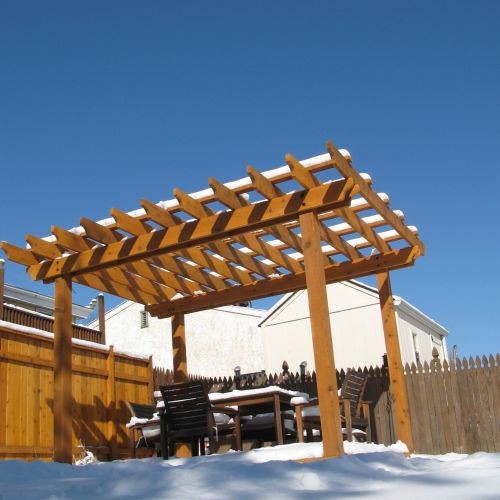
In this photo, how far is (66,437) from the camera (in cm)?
779

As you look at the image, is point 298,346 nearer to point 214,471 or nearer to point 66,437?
point 66,437

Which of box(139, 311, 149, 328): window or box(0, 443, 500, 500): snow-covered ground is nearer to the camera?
box(0, 443, 500, 500): snow-covered ground

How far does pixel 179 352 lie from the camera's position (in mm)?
10953

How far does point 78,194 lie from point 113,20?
4.26m

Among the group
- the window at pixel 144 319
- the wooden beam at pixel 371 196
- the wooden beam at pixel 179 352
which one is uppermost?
the window at pixel 144 319

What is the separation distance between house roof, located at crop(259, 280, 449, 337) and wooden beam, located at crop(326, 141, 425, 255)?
15232 mm

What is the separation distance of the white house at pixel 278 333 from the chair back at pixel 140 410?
16325 mm

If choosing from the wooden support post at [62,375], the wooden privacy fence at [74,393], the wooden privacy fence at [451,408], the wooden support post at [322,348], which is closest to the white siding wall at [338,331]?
the wooden privacy fence at [451,408]

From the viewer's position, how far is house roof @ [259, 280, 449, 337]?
25.2 metres

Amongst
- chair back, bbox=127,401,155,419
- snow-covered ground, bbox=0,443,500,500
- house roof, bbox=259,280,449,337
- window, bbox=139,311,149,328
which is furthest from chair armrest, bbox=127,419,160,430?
window, bbox=139,311,149,328

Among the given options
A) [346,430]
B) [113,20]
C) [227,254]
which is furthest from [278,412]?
[113,20]

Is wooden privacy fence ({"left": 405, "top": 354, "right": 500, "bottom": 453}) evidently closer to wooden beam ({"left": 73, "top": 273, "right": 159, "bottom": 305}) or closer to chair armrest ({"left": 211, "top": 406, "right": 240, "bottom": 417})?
wooden beam ({"left": 73, "top": 273, "right": 159, "bottom": 305})

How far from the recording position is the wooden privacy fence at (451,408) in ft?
39.1

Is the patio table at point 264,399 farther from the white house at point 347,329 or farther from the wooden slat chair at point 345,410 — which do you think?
the white house at point 347,329
